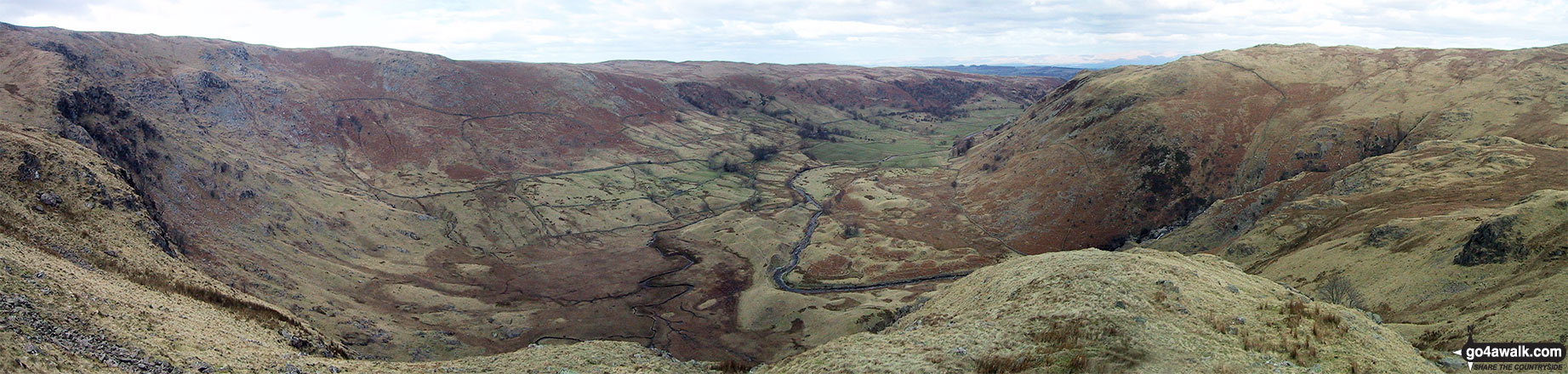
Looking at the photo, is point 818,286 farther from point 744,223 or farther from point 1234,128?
point 1234,128

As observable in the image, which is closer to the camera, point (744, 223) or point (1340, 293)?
point (1340, 293)

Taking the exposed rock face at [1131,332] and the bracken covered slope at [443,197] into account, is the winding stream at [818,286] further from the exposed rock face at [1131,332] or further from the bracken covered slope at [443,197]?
the exposed rock face at [1131,332]

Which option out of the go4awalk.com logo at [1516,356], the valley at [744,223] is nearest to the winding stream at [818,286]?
the valley at [744,223]

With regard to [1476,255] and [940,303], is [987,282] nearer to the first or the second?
[940,303]

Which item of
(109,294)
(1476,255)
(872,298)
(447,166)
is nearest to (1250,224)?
(1476,255)

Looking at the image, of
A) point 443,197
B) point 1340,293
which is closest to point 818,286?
point 1340,293

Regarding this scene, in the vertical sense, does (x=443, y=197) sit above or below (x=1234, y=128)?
below
